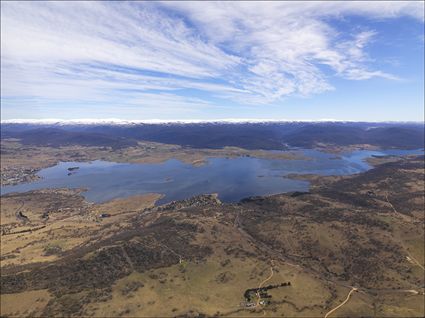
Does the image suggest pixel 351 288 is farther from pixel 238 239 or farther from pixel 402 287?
pixel 238 239

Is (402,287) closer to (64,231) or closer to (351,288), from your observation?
(351,288)

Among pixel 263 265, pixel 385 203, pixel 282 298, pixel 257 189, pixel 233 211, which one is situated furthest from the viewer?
pixel 257 189

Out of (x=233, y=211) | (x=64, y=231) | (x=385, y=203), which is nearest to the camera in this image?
(x=64, y=231)

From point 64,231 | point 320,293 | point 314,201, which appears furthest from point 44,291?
point 314,201

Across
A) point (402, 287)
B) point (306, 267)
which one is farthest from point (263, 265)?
point (402, 287)

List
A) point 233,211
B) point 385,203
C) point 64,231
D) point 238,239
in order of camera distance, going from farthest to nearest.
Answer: point 385,203
point 233,211
point 64,231
point 238,239

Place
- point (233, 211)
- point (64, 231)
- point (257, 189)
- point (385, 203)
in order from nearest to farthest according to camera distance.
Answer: point (64, 231), point (233, 211), point (385, 203), point (257, 189)

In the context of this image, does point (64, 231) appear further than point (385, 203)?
No

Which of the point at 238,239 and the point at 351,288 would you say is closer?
the point at 351,288
